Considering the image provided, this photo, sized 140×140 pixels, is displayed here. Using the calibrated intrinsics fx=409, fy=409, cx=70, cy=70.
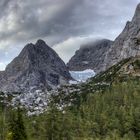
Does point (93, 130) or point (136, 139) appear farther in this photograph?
point (93, 130)

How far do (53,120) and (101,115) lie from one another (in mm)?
55948

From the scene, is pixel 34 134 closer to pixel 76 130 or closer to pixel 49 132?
pixel 49 132

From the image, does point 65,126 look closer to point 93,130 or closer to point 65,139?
point 65,139

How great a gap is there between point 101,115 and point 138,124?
26050mm

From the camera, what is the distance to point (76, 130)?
17712 centimetres

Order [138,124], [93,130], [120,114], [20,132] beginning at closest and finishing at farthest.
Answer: [20,132]
[138,124]
[93,130]
[120,114]

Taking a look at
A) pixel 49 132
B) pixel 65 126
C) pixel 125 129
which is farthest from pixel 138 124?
pixel 49 132

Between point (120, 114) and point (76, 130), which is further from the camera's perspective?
point (120, 114)

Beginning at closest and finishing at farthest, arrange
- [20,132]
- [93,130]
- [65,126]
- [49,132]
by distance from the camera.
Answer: [20,132], [49,132], [65,126], [93,130]

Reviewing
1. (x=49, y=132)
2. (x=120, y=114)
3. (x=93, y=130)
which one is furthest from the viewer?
(x=120, y=114)

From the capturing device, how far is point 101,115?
190 m

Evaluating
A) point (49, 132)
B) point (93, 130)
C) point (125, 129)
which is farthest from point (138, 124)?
point (49, 132)

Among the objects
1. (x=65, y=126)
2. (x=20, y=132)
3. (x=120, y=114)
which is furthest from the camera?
(x=120, y=114)

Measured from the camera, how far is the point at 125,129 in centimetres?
17050
